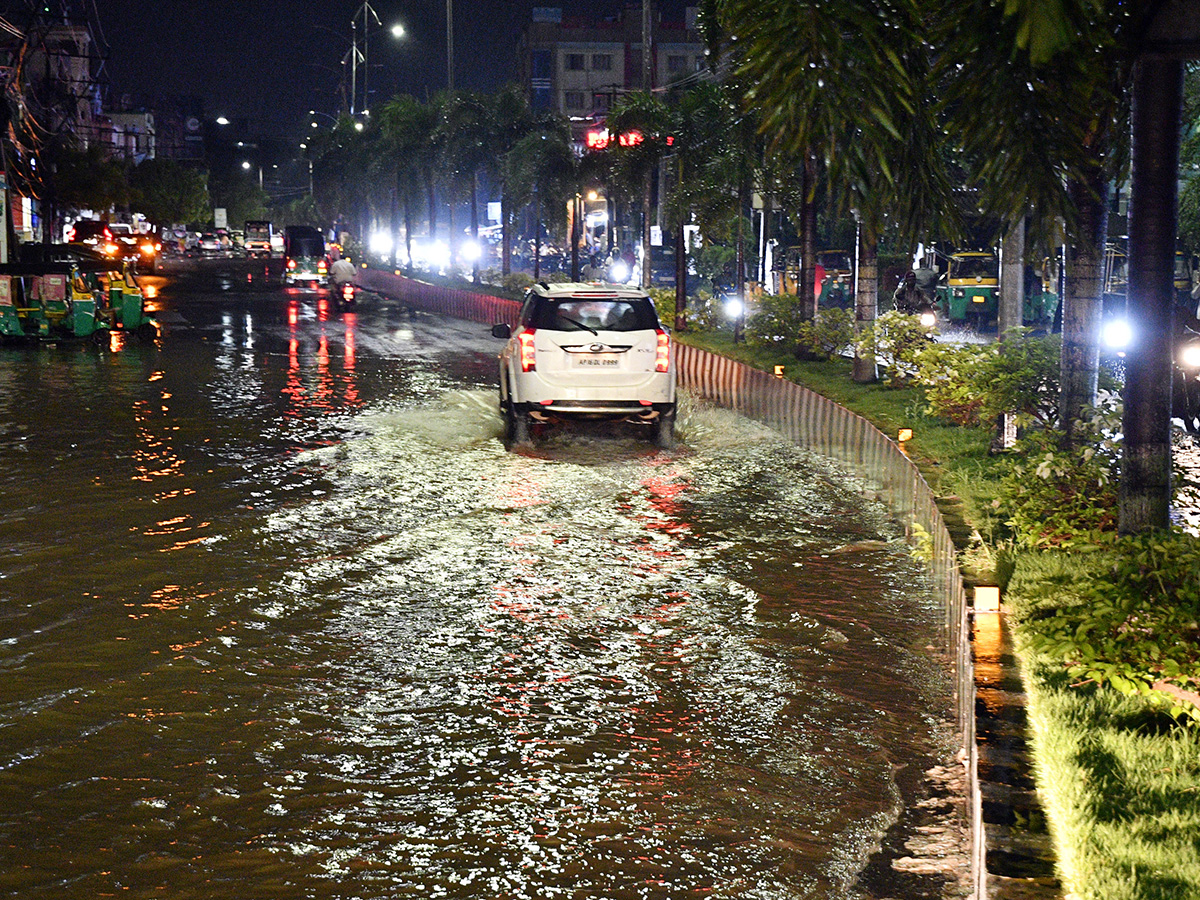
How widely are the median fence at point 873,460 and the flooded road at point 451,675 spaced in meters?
0.26

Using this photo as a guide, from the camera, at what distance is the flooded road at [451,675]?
571cm

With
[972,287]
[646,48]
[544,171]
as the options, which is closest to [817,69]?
[972,287]

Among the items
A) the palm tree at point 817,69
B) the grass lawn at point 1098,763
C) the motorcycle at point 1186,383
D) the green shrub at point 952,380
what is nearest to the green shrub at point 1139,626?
the grass lawn at point 1098,763

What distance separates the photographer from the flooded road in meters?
5.71

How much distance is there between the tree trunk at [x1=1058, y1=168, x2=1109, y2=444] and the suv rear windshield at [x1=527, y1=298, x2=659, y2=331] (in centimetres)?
587

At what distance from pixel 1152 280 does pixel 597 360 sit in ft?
30.5

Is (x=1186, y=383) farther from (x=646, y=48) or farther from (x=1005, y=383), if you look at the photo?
(x=646, y=48)

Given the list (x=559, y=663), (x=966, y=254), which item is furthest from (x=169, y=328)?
(x=559, y=663)

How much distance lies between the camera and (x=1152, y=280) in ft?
24.8

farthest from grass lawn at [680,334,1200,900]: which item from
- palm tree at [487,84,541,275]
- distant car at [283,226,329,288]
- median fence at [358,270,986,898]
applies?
distant car at [283,226,329,288]

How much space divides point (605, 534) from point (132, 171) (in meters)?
114

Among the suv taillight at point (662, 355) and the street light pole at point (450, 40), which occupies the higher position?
the street light pole at point (450, 40)

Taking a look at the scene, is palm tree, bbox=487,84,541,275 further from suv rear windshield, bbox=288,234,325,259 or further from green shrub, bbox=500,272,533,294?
suv rear windshield, bbox=288,234,325,259

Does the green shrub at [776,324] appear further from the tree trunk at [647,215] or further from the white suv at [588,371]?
the tree trunk at [647,215]
